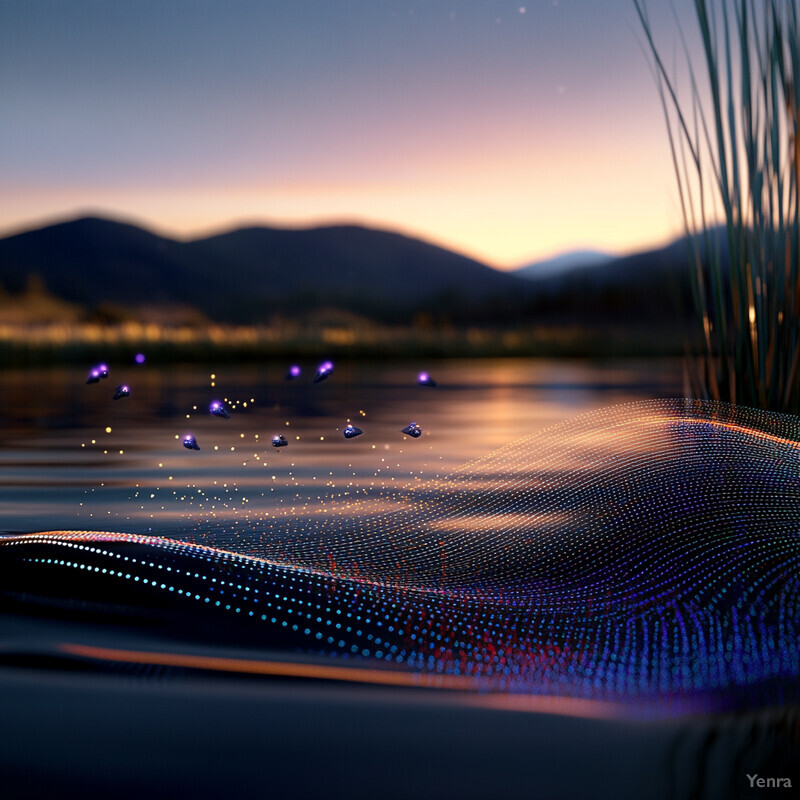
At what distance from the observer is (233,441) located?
6.50m

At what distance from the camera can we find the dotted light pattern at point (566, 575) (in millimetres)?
2086

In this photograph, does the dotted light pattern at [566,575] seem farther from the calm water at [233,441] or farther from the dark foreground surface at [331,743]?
the calm water at [233,441]

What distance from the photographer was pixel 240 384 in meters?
13.1

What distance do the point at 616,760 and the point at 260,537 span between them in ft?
5.82

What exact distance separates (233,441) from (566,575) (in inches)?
160

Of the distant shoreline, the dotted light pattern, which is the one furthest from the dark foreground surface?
the distant shoreline

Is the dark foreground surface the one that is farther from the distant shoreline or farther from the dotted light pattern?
the distant shoreline

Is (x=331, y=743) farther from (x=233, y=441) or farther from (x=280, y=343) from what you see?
(x=280, y=343)

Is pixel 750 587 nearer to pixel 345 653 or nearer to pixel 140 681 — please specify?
pixel 345 653

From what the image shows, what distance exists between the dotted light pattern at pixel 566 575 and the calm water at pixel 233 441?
656 millimetres

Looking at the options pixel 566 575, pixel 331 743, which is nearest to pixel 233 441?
pixel 566 575

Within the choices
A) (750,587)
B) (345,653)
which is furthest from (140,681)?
(750,587)

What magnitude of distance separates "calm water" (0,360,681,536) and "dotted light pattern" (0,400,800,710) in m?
0.66

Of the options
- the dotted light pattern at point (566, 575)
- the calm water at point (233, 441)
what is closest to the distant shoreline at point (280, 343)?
the calm water at point (233, 441)
